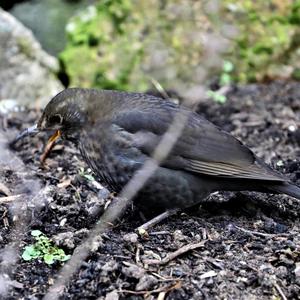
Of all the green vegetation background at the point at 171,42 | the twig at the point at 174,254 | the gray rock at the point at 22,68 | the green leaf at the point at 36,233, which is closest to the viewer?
the twig at the point at 174,254

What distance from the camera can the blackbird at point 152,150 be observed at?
4.46m

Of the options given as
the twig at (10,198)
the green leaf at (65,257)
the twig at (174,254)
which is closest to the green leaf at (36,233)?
the green leaf at (65,257)

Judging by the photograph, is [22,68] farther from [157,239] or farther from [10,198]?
[157,239]

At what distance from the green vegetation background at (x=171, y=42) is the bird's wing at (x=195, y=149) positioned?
2348mm

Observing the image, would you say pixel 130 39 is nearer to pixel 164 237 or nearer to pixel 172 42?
A: pixel 172 42

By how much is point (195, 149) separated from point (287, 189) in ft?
2.13

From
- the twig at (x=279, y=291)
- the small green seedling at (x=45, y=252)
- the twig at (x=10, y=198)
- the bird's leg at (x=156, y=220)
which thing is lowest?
the twig at (x=10, y=198)

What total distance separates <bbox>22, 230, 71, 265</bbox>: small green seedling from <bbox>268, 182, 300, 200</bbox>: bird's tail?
144 cm

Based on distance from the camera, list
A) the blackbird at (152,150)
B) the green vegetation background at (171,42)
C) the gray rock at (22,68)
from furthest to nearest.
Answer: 1. the green vegetation background at (171,42)
2. the gray rock at (22,68)
3. the blackbird at (152,150)

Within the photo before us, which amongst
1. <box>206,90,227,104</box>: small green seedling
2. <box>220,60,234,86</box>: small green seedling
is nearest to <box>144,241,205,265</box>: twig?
<box>206,90,227,104</box>: small green seedling

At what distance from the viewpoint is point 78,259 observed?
3.81 metres

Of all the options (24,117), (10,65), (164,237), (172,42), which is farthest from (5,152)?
(172,42)

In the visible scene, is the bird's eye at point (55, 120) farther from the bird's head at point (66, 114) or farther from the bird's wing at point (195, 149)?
the bird's wing at point (195, 149)

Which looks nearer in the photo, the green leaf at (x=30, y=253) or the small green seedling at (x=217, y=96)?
the green leaf at (x=30, y=253)
